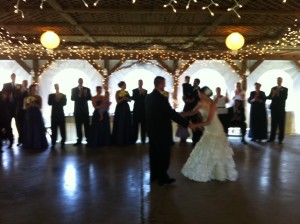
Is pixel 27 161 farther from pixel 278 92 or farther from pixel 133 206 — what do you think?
pixel 278 92

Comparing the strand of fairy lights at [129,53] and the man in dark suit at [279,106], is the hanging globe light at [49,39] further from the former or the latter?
the man in dark suit at [279,106]

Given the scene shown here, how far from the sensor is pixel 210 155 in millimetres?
4594

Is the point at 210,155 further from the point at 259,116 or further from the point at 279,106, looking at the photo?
the point at 259,116

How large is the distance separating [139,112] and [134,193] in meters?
3.93

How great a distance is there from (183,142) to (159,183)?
359 centimetres

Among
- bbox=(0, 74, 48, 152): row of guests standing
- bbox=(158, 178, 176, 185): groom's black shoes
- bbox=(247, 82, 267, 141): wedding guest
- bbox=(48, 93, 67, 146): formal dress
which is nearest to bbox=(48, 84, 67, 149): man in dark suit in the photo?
bbox=(48, 93, 67, 146): formal dress

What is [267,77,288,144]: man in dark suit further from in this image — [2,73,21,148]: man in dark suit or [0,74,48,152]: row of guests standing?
[2,73,21,148]: man in dark suit

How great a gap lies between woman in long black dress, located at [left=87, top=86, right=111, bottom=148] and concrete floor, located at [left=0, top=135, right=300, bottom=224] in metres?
1.10

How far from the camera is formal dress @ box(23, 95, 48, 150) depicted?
7246mm

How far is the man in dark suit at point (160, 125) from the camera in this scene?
4274 millimetres

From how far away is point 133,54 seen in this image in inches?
432

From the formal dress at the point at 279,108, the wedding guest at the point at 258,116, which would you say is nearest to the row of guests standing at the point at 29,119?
the wedding guest at the point at 258,116

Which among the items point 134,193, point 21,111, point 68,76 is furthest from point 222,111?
point 68,76

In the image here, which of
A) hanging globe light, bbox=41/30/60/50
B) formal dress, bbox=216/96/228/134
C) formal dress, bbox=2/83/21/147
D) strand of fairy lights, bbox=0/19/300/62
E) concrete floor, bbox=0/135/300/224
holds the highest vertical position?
strand of fairy lights, bbox=0/19/300/62
